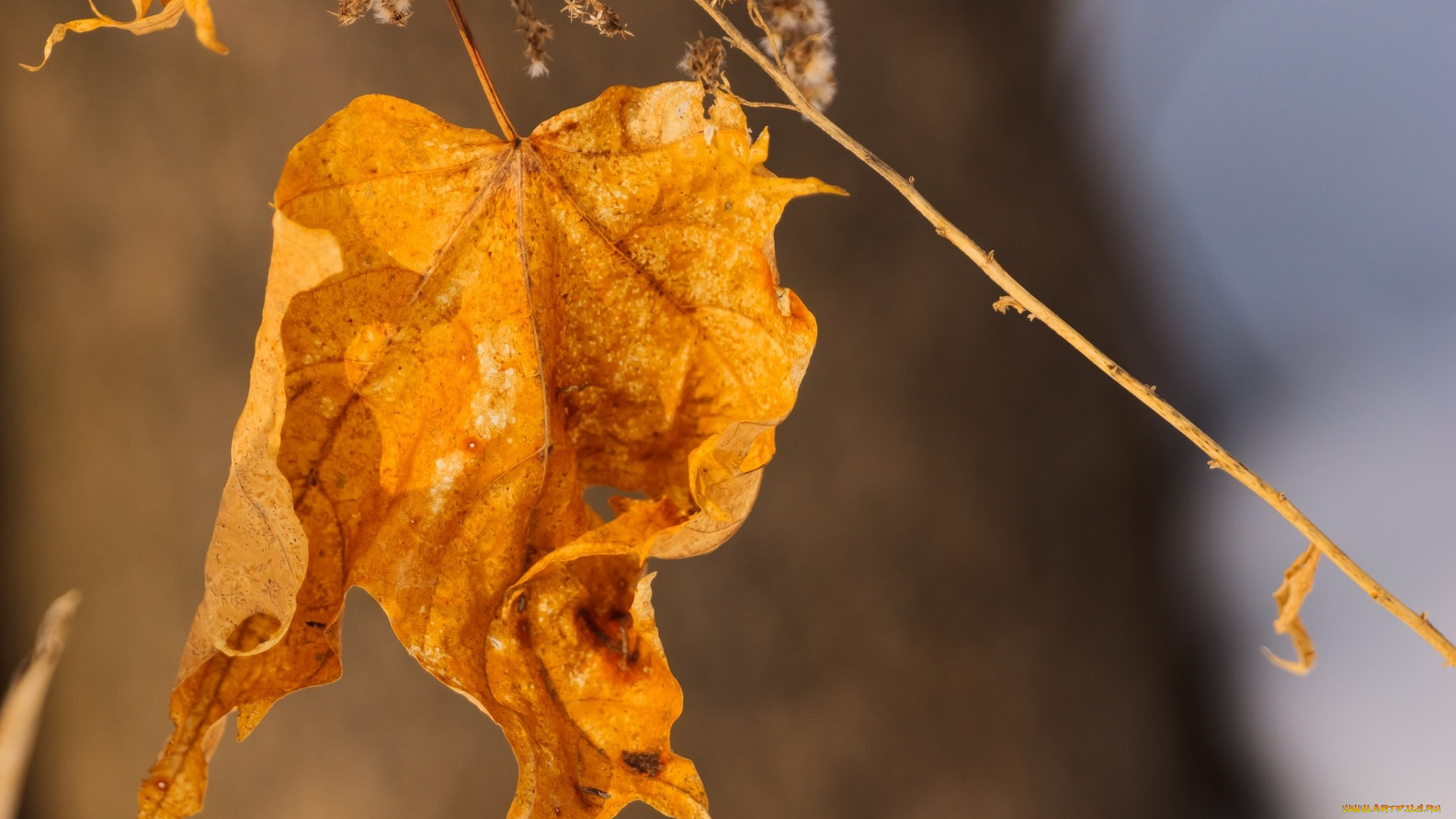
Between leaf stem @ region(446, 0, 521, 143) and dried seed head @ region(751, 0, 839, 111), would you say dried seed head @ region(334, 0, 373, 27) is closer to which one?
leaf stem @ region(446, 0, 521, 143)

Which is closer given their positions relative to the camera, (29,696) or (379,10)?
(379,10)

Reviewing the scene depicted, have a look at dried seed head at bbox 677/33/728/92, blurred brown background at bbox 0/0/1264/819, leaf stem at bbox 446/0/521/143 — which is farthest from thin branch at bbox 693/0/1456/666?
blurred brown background at bbox 0/0/1264/819

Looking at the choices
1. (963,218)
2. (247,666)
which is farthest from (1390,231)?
(247,666)

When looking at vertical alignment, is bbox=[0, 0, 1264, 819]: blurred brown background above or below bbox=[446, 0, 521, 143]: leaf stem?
below

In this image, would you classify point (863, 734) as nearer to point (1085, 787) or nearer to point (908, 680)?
point (908, 680)

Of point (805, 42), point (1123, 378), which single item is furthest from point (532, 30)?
point (1123, 378)

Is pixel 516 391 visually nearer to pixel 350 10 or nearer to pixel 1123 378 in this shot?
pixel 350 10
